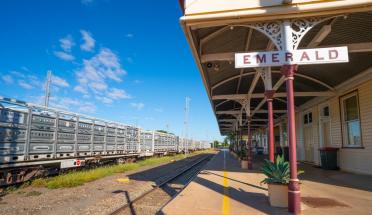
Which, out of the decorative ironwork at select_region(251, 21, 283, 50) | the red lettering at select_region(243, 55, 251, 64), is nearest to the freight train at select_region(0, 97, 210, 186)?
the red lettering at select_region(243, 55, 251, 64)

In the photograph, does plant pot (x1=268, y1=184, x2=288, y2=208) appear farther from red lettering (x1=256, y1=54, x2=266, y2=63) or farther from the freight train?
the freight train

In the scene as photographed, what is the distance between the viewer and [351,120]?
13.4m

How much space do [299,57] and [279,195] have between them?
10.3 feet

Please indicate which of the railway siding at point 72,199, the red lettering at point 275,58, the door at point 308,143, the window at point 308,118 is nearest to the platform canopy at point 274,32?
the red lettering at point 275,58

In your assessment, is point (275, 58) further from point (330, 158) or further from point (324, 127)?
point (324, 127)

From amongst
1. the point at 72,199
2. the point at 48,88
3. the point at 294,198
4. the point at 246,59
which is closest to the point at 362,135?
the point at 294,198

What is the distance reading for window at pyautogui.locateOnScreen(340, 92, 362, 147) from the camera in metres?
12.9

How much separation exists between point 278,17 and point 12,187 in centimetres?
1007

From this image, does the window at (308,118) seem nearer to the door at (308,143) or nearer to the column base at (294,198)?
the door at (308,143)

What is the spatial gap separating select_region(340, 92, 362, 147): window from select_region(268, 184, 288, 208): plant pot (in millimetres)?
7592

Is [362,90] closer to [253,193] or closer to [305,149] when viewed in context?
[253,193]

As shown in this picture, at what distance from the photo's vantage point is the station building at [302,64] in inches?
273

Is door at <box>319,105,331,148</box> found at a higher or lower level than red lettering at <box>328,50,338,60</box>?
lower

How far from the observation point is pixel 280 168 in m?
7.13
